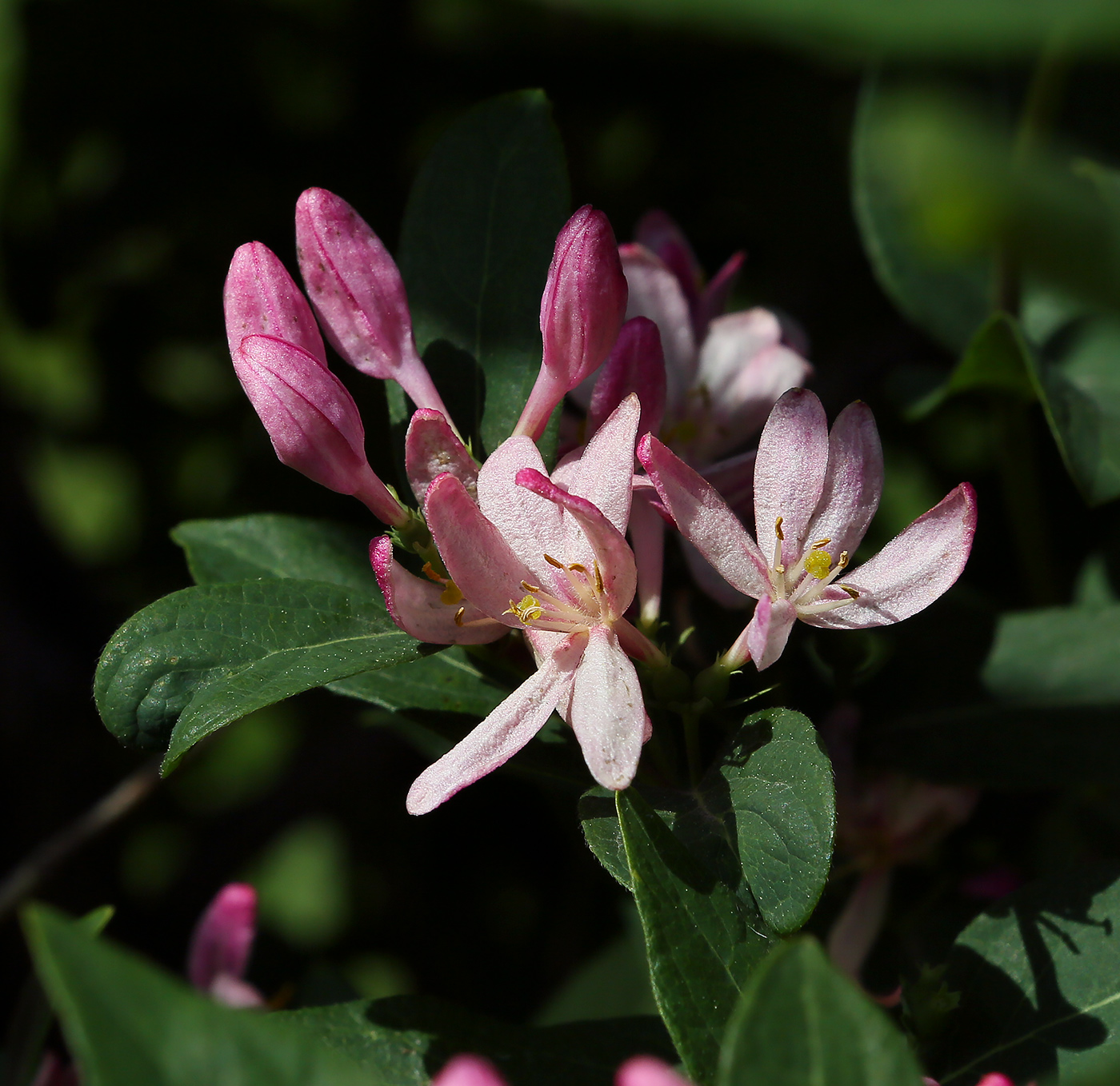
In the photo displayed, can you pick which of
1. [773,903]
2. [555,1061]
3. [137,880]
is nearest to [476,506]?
[773,903]

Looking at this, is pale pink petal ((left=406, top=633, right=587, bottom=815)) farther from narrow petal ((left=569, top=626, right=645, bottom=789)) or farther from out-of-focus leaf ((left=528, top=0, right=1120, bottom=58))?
out-of-focus leaf ((left=528, top=0, right=1120, bottom=58))

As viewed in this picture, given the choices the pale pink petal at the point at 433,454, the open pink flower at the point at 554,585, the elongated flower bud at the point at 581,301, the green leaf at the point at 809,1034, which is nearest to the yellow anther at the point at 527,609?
the open pink flower at the point at 554,585

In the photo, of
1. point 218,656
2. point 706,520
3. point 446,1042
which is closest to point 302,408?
point 218,656

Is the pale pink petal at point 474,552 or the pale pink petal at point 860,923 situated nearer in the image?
the pale pink petal at point 474,552

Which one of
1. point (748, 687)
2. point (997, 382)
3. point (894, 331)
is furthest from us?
point (894, 331)

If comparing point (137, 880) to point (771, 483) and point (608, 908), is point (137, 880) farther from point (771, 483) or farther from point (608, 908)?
point (771, 483)

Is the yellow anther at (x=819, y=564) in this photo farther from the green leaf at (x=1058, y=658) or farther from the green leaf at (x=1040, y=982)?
the green leaf at (x=1058, y=658)
